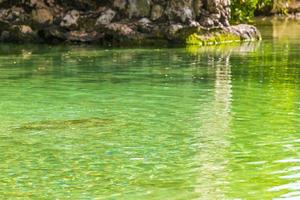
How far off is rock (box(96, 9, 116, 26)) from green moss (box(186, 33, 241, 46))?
3.30 meters

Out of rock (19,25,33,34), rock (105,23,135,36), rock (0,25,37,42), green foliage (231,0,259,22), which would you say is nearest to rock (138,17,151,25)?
rock (105,23,135,36)

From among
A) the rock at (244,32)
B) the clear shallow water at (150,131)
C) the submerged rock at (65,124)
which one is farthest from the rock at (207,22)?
the submerged rock at (65,124)

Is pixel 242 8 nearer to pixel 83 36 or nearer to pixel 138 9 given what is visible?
pixel 138 9

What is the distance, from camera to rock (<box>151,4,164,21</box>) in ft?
106

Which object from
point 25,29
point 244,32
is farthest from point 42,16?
point 244,32

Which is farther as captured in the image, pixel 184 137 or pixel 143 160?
pixel 184 137

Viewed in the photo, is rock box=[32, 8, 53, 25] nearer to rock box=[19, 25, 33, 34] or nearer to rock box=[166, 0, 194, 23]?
rock box=[19, 25, 33, 34]

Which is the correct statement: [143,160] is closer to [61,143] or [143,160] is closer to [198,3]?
[61,143]

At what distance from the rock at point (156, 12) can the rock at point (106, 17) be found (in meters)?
1.58

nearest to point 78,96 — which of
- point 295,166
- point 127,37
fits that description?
point 295,166

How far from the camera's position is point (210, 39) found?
31.8 metres

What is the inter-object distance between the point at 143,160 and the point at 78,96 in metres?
6.61

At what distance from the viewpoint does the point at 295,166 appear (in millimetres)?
9258

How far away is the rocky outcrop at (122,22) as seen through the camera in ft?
104
